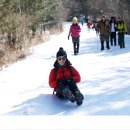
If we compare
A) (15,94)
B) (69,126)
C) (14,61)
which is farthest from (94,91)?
(14,61)

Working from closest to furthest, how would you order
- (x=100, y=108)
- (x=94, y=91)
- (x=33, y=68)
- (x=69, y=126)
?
(x=69, y=126) → (x=100, y=108) → (x=94, y=91) → (x=33, y=68)

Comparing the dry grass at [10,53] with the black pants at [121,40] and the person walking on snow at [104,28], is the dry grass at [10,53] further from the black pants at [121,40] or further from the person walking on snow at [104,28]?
the black pants at [121,40]

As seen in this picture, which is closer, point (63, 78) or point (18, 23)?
point (63, 78)

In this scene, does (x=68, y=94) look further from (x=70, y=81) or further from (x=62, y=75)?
(x=62, y=75)

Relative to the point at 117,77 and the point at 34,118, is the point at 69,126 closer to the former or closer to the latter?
the point at 34,118

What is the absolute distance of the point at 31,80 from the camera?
459 inches

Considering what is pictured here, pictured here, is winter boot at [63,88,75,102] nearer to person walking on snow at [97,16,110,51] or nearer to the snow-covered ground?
the snow-covered ground

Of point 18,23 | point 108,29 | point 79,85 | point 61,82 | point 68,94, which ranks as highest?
point 18,23

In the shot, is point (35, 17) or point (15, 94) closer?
point (15, 94)

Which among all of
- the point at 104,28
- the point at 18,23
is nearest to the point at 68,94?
the point at 18,23

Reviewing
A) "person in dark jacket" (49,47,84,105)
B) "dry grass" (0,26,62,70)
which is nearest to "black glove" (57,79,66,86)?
"person in dark jacket" (49,47,84,105)

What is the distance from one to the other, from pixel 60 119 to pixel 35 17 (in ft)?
63.0

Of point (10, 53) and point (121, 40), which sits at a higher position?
point (121, 40)

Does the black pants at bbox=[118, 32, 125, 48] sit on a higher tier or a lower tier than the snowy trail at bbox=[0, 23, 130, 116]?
higher
